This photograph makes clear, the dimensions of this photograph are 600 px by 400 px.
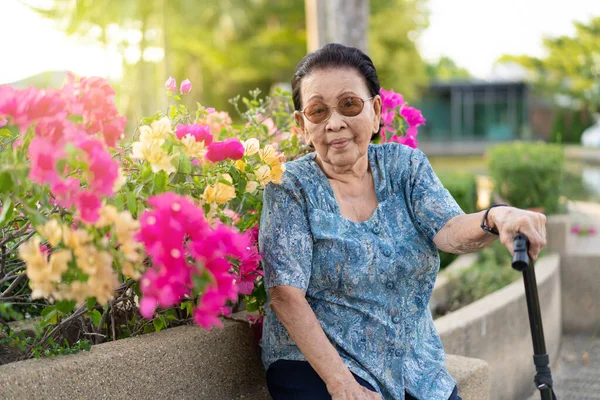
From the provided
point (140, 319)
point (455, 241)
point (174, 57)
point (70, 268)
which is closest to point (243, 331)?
point (140, 319)

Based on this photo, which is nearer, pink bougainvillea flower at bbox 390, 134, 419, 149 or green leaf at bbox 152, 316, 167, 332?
green leaf at bbox 152, 316, 167, 332

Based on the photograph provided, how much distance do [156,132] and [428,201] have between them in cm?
106

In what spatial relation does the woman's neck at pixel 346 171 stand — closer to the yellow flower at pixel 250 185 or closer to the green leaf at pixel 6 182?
the yellow flower at pixel 250 185

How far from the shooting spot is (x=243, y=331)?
2666 millimetres

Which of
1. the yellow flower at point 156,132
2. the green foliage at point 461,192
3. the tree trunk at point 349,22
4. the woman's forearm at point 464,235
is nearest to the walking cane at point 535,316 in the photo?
the woman's forearm at point 464,235

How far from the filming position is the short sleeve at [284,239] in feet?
7.58

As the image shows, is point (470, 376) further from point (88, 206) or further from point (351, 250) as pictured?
point (88, 206)

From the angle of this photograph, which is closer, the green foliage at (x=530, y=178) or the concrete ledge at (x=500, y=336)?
the concrete ledge at (x=500, y=336)

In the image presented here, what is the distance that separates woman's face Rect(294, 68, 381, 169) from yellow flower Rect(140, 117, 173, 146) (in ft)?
2.42

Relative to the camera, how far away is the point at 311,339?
7.48 ft

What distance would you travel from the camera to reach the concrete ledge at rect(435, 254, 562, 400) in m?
3.89

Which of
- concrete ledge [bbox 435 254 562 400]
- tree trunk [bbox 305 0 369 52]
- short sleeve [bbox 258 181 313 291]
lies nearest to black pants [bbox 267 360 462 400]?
short sleeve [bbox 258 181 313 291]

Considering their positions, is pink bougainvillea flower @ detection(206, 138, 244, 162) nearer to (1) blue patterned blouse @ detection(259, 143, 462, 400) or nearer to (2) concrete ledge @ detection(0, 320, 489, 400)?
(1) blue patterned blouse @ detection(259, 143, 462, 400)

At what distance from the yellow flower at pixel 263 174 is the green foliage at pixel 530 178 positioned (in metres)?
5.24
